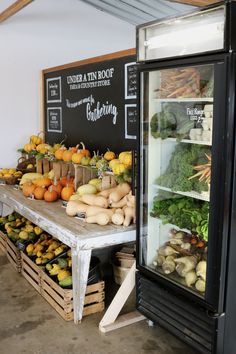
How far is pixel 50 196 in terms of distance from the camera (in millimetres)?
3662

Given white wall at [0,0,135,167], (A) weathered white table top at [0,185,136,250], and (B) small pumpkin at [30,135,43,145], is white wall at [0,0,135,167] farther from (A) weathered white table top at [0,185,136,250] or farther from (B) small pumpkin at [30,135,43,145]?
(A) weathered white table top at [0,185,136,250]

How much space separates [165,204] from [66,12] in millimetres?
3652

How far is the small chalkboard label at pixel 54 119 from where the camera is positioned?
4.76m

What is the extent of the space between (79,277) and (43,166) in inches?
75.4

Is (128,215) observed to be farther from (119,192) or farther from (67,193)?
(67,193)

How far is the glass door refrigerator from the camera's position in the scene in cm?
200

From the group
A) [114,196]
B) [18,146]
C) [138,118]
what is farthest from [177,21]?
[18,146]

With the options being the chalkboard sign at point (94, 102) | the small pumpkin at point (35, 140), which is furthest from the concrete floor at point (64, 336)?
the small pumpkin at point (35, 140)

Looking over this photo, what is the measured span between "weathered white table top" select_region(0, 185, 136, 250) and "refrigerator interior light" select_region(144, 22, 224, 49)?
1.32 metres

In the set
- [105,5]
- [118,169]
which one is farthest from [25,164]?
[105,5]

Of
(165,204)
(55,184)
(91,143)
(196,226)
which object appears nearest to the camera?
(196,226)

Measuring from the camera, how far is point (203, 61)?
2.03m

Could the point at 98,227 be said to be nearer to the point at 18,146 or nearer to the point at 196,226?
the point at 196,226

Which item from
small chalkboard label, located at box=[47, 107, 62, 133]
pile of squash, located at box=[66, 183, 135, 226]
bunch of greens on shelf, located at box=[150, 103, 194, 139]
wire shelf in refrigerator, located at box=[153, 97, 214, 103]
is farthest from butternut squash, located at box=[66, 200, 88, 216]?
small chalkboard label, located at box=[47, 107, 62, 133]
